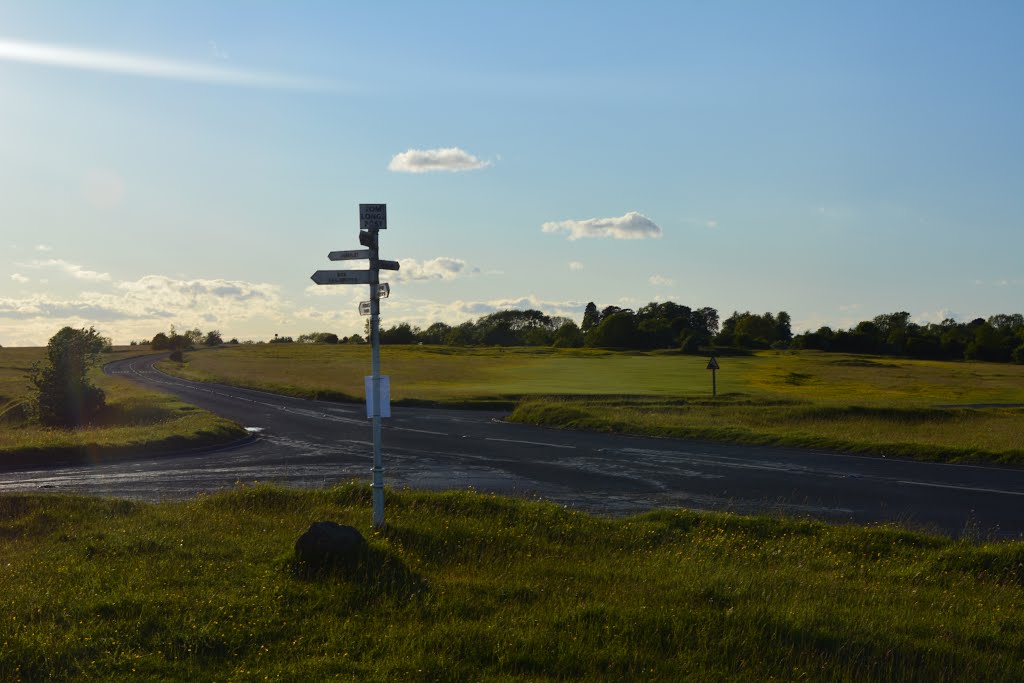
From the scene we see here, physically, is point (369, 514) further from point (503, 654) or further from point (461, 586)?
point (503, 654)

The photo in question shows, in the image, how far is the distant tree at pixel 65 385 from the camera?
3847 centimetres

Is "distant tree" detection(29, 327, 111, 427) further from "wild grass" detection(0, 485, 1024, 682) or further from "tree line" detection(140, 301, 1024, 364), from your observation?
"tree line" detection(140, 301, 1024, 364)

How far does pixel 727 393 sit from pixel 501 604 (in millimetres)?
43511

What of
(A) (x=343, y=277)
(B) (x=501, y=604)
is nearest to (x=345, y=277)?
(A) (x=343, y=277)

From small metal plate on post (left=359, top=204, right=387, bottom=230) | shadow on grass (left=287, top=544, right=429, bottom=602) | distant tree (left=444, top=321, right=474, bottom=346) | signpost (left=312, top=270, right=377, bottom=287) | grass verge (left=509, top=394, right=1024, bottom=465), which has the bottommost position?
grass verge (left=509, top=394, right=1024, bottom=465)

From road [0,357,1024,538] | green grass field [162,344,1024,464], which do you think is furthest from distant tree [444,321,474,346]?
road [0,357,1024,538]

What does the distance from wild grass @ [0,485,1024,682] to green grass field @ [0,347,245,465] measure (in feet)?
45.3

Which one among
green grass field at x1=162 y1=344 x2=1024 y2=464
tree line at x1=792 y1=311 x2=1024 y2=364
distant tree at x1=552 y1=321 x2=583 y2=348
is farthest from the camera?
distant tree at x1=552 y1=321 x2=583 y2=348

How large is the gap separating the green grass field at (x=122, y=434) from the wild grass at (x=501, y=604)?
45.3ft

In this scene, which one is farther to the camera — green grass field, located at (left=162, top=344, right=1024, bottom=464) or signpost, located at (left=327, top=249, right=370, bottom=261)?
green grass field, located at (left=162, top=344, right=1024, bottom=464)

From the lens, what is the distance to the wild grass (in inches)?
265

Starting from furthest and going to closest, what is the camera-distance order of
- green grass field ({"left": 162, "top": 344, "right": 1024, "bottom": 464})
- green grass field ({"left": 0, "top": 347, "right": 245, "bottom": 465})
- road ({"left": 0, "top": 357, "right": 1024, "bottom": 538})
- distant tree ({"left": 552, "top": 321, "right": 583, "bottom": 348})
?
distant tree ({"left": 552, "top": 321, "right": 583, "bottom": 348})
green grass field ({"left": 162, "top": 344, "right": 1024, "bottom": 464})
green grass field ({"left": 0, "top": 347, "right": 245, "bottom": 465})
road ({"left": 0, "top": 357, "right": 1024, "bottom": 538})

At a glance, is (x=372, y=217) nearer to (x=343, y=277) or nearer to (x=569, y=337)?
(x=343, y=277)

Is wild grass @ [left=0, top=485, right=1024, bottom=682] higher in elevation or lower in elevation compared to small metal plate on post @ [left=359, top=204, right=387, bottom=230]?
lower
